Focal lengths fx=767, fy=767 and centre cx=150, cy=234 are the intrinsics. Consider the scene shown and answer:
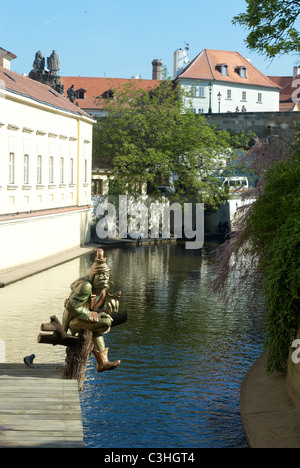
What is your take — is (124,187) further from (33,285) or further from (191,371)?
(191,371)

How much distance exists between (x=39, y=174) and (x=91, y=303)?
25514 millimetres

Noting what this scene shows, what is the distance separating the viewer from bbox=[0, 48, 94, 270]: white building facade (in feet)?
102

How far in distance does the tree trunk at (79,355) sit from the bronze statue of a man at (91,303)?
5.0 inches

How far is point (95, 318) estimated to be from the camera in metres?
11.1

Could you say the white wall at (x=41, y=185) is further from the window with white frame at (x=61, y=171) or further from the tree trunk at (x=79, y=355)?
the tree trunk at (x=79, y=355)

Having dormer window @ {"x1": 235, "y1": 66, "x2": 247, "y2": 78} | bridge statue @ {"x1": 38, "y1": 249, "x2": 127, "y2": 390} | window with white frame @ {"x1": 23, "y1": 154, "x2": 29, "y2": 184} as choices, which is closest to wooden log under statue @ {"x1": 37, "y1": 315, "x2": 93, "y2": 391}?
bridge statue @ {"x1": 38, "y1": 249, "x2": 127, "y2": 390}

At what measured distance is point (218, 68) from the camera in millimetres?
102188

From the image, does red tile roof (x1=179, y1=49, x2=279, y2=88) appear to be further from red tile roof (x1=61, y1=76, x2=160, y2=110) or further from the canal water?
the canal water

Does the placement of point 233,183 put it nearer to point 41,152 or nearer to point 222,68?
point 41,152

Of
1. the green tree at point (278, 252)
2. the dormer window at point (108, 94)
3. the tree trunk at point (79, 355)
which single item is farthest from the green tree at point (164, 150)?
the dormer window at point (108, 94)

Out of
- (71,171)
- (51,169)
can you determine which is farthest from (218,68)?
(51,169)

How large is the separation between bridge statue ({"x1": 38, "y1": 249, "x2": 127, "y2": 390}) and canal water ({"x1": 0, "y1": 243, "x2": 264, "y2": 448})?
1.40 m

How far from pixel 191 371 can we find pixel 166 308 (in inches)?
307

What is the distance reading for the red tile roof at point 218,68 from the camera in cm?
9956
